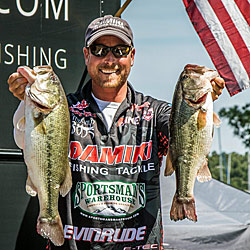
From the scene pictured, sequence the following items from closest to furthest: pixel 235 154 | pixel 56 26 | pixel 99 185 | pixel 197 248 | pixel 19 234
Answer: pixel 99 185 → pixel 19 234 → pixel 56 26 → pixel 197 248 → pixel 235 154

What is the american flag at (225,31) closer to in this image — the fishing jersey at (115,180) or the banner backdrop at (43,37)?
the banner backdrop at (43,37)

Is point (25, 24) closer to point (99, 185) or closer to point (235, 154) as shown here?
point (99, 185)

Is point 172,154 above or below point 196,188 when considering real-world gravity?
above

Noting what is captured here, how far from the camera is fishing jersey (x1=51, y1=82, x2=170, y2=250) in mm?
3705

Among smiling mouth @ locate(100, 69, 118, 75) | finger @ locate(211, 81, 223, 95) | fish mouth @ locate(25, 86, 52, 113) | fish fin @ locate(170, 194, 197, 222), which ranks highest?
smiling mouth @ locate(100, 69, 118, 75)

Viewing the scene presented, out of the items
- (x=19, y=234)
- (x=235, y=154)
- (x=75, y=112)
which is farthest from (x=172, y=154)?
(x=235, y=154)

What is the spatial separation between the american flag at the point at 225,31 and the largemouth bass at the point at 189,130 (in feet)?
7.50

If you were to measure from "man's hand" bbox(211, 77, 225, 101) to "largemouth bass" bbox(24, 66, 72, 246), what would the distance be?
40.5 inches

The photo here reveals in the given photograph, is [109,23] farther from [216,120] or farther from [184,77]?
[216,120]

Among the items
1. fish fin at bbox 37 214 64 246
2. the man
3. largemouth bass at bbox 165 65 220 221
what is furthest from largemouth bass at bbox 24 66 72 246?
Result: largemouth bass at bbox 165 65 220 221

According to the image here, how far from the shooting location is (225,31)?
5.69 meters

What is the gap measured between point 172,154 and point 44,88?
3.16 feet

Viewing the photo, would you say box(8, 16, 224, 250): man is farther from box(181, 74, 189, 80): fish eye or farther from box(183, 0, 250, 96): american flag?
box(183, 0, 250, 96): american flag

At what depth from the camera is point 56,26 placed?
5.45 m
